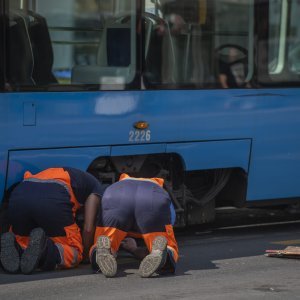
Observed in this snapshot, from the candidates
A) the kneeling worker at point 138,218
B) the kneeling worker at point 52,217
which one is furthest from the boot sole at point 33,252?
the kneeling worker at point 138,218

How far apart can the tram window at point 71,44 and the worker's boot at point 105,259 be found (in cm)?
150

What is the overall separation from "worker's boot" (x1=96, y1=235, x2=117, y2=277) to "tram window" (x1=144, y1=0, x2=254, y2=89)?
181cm

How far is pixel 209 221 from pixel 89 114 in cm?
193

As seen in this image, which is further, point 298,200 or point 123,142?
point 298,200

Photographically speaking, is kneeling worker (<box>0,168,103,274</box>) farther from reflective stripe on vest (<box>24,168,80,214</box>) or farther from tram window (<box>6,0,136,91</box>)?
tram window (<box>6,0,136,91</box>)

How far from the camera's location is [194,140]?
353 inches

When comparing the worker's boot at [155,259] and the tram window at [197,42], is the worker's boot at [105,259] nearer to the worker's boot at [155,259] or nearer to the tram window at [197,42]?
the worker's boot at [155,259]

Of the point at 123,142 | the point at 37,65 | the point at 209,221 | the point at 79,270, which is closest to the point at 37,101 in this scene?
the point at 37,65

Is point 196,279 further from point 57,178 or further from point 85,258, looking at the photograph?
point 57,178

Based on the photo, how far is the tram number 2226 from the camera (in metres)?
8.65

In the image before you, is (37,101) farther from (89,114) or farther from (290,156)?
(290,156)

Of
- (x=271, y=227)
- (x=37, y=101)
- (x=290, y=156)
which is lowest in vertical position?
(x=271, y=227)

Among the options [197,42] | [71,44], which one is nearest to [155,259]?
[71,44]

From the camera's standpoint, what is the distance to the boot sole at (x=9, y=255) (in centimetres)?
766
